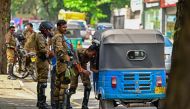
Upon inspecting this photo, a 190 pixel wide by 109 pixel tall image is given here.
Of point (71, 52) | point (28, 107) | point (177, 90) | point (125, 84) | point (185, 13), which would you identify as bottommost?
point (28, 107)

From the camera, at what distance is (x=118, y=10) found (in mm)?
73500

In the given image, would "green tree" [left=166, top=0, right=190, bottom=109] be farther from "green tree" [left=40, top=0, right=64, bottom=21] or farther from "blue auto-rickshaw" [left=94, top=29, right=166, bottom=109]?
"green tree" [left=40, top=0, right=64, bottom=21]

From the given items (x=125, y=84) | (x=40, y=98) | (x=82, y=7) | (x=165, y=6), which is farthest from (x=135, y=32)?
(x=82, y=7)

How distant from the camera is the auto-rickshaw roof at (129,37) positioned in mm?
9594

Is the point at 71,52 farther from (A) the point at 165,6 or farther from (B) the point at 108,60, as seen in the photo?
(A) the point at 165,6

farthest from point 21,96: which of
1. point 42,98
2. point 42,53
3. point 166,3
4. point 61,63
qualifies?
point 166,3

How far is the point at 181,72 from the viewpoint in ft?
6.36

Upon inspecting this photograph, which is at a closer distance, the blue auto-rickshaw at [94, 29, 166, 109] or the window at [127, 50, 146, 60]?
the blue auto-rickshaw at [94, 29, 166, 109]

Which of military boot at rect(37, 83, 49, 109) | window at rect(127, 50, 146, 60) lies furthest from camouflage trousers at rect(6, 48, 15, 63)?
window at rect(127, 50, 146, 60)

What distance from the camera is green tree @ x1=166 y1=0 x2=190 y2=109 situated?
74.9 inches

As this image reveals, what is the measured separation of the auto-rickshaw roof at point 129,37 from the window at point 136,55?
7.2 inches

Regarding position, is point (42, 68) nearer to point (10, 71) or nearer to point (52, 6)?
point (10, 71)

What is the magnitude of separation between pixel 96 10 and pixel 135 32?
65.3 m

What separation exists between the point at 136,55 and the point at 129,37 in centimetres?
35
